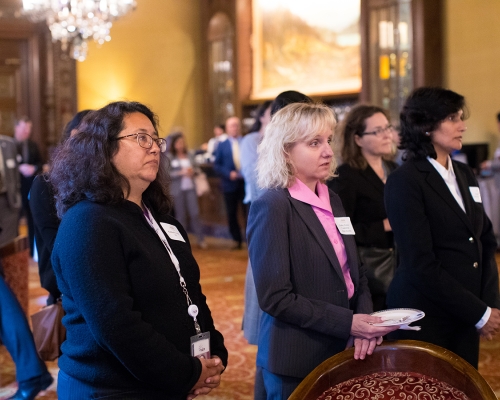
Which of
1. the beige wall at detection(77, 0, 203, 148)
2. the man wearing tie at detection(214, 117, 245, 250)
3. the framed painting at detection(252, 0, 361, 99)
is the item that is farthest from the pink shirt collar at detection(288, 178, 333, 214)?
the beige wall at detection(77, 0, 203, 148)

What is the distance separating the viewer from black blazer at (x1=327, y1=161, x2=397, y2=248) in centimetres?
333

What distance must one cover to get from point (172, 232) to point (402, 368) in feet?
2.51

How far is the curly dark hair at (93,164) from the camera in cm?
187

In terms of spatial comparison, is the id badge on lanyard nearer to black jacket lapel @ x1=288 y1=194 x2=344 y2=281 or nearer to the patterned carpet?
black jacket lapel @ x1=288 y1=194 x2=344 y2=281

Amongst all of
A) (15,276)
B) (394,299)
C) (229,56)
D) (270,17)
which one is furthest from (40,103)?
(394,299)

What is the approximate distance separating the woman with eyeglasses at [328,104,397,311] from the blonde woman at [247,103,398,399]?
94cm

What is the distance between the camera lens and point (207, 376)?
6.37 feet

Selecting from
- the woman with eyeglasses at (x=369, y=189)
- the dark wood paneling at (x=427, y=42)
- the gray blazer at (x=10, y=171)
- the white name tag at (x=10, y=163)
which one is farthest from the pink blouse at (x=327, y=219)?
the dark wood paneling at (x=427, y=42)

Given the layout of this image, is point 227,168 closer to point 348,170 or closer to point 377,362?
point 348,170

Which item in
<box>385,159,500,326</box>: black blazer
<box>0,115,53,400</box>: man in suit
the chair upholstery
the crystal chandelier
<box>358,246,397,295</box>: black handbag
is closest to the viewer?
the chair upholstery

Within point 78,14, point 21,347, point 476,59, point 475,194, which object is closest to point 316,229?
point 475,194

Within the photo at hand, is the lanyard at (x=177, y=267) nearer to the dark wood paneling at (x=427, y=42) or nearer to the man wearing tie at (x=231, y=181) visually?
the man wearing tie at (x=231, y=181)

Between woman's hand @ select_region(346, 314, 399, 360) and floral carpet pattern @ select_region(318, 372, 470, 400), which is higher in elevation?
woman's hand @ select_region(346, 314, 399, 360)

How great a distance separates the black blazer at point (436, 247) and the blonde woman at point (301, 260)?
355 mm
